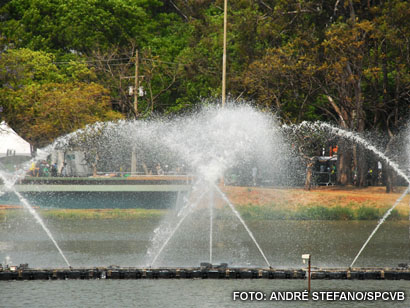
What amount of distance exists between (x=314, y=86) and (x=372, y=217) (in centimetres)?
1731

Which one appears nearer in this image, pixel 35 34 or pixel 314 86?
pixel 314 86

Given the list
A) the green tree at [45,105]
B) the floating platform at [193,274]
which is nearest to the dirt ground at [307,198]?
the green tree at [45,105]

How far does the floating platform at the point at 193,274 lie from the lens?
22203 mm

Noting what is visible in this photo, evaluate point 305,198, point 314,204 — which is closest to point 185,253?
point 314,204

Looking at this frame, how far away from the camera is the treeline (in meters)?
54.0

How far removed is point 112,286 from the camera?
21.2m

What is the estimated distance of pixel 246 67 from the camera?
193 ft

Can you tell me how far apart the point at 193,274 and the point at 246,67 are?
124ft

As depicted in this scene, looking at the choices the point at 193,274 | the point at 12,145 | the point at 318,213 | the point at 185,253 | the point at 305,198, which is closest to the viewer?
the point at 193,274

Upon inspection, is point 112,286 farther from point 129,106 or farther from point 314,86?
point 129,106

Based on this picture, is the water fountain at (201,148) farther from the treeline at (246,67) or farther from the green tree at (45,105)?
Result: the treeline at (246,67)

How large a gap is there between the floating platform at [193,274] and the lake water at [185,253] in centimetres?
40

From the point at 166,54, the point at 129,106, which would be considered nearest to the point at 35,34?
the point at 166,54

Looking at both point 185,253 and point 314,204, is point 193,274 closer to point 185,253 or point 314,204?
point 185,253
